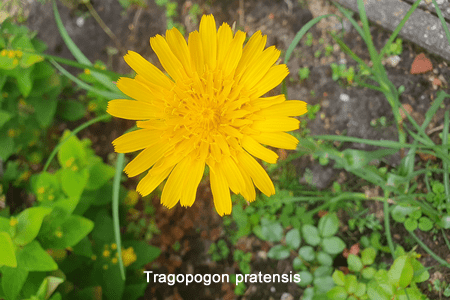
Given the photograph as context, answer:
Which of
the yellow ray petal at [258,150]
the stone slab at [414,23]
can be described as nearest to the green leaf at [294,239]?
the yellow ray petal at [258,150]

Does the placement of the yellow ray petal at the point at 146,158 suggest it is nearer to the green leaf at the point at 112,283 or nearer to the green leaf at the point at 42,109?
the green leaf at the point at 112,283

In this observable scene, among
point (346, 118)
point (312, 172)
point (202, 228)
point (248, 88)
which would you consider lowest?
point (202, 228)

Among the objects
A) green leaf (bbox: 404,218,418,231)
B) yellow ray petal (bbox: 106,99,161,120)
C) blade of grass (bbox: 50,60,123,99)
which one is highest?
green leaf (bbox: 404,218,418,231)

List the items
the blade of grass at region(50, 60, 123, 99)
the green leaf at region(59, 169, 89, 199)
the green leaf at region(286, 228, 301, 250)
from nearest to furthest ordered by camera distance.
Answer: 1. the blade of grass at region(50, 60, 123, 99)
2. the green leaf at region(59, 169, 89, 199)
3. the green leaf at region(286, 228, 301, 250)

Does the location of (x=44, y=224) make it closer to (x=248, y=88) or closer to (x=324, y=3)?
(x=248, y=88)

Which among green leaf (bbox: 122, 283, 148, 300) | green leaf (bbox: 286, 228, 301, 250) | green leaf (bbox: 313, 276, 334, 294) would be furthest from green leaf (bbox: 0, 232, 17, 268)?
green leaf (bbox: 313, 276, 334, 294)

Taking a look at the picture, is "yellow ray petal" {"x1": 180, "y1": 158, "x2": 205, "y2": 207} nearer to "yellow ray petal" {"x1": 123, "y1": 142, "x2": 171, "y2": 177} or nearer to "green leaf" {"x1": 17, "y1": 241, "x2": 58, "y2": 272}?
"yellow ray petal" {"x1": 123, "y1": 142, "x2": 171, "y2": 177}

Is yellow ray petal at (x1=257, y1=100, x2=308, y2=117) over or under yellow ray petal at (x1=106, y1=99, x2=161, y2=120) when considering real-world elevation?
over

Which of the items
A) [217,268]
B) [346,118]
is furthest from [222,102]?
[217,268]
